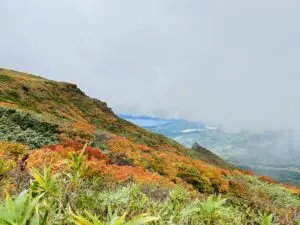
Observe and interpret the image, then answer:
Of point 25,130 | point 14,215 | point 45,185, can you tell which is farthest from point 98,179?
point 25,130

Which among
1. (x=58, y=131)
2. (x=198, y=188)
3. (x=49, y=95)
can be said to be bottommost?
(x=198, y=188)

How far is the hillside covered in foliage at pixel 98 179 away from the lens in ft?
15.4

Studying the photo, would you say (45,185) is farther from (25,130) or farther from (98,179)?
(25,130)

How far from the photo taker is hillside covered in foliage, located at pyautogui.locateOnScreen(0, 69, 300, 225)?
4.68m

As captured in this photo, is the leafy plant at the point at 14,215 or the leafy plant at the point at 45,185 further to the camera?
the leafy plant at the point at 45,185

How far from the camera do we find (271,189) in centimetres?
3266

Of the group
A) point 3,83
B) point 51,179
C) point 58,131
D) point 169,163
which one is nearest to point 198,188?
point 169,163

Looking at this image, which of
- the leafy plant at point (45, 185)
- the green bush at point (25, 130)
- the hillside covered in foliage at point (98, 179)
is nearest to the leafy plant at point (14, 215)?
the hillside covered in foliage at point (98, 179)

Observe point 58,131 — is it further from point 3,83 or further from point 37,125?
point 3,83

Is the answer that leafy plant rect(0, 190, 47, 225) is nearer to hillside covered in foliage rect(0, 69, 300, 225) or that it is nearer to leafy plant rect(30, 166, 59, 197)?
hillside covered in foliage rect(0, 69, 300, 225)

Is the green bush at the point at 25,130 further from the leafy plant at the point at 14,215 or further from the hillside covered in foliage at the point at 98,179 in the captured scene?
the leafy plant at the point at 14,215

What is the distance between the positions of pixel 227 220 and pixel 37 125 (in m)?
24.9

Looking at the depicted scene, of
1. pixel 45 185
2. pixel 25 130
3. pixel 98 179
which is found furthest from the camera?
pixel 25 130

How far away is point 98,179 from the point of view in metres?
8.61
